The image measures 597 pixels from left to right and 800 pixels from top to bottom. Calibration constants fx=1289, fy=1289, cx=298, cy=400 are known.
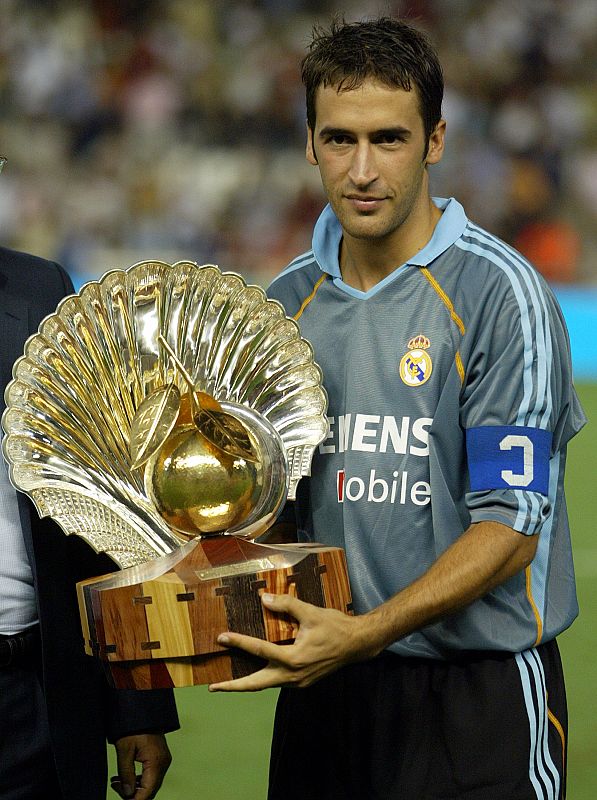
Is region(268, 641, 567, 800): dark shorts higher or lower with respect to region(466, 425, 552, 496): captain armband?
lower

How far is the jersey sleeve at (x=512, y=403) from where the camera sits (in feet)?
6.25

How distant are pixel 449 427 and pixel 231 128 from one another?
33.9 ft

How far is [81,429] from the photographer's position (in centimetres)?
195

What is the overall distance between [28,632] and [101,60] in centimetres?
1111

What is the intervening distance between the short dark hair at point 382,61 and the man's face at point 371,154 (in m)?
0.01

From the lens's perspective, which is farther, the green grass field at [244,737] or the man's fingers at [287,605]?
the green grass field at [244,737]

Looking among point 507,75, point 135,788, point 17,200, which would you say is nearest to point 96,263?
point 17,200

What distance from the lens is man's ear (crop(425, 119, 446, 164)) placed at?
6.69 feet

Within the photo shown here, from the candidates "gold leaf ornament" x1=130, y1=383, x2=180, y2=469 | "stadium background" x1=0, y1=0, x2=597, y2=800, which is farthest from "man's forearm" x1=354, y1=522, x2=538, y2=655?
"stadium background" x1=0, y1=0, x2=597, y2=800

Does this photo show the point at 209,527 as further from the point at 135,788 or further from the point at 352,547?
the point at 135,788

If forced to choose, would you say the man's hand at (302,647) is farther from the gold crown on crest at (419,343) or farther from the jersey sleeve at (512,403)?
the gold crown on crest at (419,343)

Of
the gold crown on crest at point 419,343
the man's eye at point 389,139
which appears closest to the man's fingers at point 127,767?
the gold crown on crest at point 419,343

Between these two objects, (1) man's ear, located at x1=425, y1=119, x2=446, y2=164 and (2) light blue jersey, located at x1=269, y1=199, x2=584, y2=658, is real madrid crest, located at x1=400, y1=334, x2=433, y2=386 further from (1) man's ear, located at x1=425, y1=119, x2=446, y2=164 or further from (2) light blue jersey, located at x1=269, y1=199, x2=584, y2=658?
(1) man's ear, located at x1=425, y1=119, x2=446, y2=164

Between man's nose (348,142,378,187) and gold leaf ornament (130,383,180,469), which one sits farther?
man's nose (348,142,378,187)
